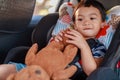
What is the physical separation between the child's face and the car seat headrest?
62 centimetres

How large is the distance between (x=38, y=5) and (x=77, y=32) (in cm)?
109

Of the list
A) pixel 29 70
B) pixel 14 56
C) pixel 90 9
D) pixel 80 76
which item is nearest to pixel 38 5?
pixel 14 56

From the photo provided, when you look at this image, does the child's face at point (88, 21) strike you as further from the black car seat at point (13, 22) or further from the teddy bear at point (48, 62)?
the black car seat at point (13, 22)

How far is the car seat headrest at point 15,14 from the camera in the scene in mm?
2229

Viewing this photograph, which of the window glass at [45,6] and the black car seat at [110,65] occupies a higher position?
the black car seat at [110,65]

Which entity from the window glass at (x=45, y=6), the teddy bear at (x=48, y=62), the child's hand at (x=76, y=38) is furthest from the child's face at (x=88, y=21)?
the window glass at (x=45, y=6)

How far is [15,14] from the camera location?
7.59 ft

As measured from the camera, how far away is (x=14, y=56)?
78.5 inches

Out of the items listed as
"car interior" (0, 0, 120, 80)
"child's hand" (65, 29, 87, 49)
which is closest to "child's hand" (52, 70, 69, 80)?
"child's hand" (65, 29, 87, 49)

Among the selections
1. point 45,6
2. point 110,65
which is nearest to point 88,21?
point 110,65

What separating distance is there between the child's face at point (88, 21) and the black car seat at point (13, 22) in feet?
2.05

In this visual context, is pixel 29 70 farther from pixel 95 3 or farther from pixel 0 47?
pixel 0 47

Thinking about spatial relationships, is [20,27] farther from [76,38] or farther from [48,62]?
[48,62]

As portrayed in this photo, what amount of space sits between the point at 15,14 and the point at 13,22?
0.06m
